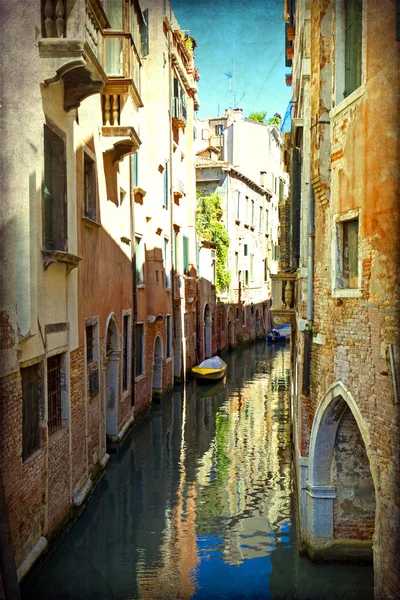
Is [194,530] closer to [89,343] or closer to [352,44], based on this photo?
[89,343]

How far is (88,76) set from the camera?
8469mm

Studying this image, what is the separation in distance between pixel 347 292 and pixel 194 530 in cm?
431

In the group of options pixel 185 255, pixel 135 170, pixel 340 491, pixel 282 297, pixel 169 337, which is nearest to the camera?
pixel 340 491

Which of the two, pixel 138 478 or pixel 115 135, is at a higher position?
pixel 115 135

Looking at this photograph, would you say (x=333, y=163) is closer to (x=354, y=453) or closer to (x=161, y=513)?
(x=354, y=453)

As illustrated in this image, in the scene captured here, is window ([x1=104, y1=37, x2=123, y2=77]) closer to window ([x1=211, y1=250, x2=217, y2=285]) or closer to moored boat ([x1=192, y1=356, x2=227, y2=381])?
moored boat ([x1=192, y1=356, x2=227, y2=381])

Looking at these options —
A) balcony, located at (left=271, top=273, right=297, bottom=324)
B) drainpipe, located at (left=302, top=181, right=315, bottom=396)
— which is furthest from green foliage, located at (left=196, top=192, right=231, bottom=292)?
drainpipe, located at (left=302, top=181, right=315, bottom=396)

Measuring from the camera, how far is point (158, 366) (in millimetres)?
19438

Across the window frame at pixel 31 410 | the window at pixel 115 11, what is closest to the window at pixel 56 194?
the window frame at pixel 31 410

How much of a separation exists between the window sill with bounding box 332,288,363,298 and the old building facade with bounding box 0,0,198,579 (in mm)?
3285

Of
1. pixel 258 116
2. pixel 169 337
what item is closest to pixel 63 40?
pixel 169 337

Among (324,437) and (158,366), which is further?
(158,366)

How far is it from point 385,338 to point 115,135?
772 centimetres

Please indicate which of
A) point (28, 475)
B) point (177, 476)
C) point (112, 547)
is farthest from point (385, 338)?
point (177, 476)
